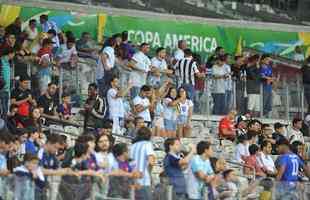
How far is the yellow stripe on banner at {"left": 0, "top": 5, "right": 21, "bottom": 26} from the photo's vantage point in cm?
2683

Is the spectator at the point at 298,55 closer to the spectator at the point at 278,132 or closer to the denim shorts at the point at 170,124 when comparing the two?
the spectator at the point at 278,132

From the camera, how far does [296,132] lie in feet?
79.2

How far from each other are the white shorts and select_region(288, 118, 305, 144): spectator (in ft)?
3.40

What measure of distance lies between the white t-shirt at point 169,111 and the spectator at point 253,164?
2683 mm

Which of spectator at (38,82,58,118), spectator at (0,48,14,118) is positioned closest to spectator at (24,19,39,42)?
spectator at (0,48,14,118)

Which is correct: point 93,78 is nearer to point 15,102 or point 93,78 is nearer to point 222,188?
point 15,102

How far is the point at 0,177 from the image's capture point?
15.6 m

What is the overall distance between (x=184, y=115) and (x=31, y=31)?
410cm

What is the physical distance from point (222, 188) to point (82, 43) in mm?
9928

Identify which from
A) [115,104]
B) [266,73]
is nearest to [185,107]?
[115,104]

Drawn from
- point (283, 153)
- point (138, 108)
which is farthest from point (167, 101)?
point (283, 153)

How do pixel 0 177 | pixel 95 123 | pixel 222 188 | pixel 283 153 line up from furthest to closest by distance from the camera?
pixel 95 123
pixel 283 153
pixel 222 188
pixel 0 177

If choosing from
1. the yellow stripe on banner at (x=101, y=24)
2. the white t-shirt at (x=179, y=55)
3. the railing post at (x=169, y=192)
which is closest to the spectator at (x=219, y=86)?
the white t-shirt at (x=179, y=55)

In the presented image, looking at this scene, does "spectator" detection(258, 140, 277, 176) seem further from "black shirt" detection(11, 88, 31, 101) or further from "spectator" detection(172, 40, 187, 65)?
"black shirt" detection(11, 88, 31, 101)
